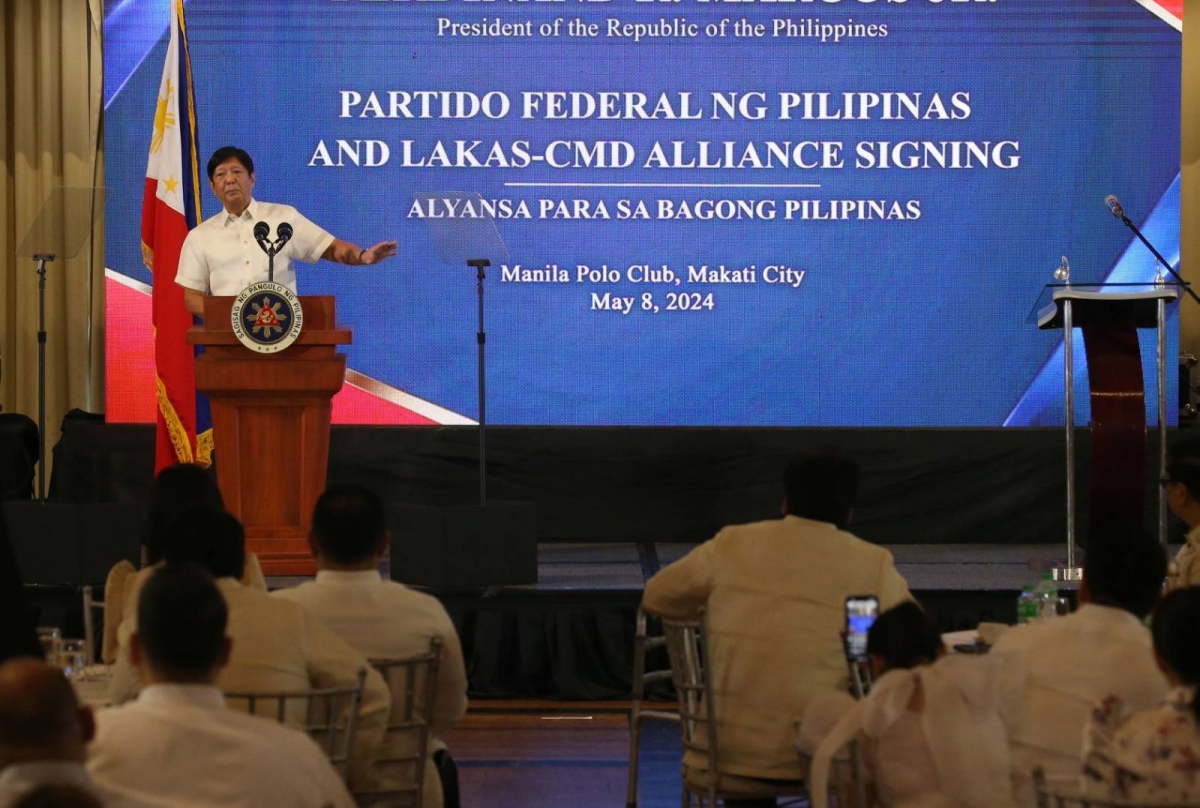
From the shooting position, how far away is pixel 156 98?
800 centimetres

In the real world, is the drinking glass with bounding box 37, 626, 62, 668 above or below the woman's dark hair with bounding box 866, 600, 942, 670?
below

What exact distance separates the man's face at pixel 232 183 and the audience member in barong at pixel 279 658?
163 inches

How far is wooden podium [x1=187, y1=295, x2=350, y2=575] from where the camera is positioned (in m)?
6.22

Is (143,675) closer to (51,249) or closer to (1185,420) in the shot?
(51,249)

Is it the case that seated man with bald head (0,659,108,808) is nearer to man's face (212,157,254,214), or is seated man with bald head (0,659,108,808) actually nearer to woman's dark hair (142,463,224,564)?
woman's dark hair (142,463,224,564)

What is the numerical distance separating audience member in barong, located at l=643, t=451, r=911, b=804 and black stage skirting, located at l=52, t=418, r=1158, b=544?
14.4 ft

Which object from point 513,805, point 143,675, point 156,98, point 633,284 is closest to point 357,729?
point 143,675

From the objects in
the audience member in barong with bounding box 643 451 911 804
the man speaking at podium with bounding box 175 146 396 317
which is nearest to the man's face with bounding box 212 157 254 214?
the man speaking at podium with bounding box 175 146 396 317

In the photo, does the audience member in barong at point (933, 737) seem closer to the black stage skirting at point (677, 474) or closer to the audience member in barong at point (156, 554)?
the audience member in barong at point (156, 554)

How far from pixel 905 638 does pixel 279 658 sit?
1044 mm

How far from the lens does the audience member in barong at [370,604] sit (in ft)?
10.3

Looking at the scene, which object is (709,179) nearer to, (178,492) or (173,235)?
(173,235)

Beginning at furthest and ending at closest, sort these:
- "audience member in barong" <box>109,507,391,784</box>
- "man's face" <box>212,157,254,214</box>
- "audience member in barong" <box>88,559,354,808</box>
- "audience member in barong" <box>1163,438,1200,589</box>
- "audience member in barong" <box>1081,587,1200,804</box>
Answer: "man's face" <box>212,157,254,214</box>, "audience member in barong" <box>1163,438,1200,589</box>, "audience member in barong" <box>109,507,391,784</box>, "audience member in barong" <box>1081,587,1200,804</box>, "audience member in barong" <box>88,559,354,808</box>

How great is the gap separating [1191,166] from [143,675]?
8021mm
